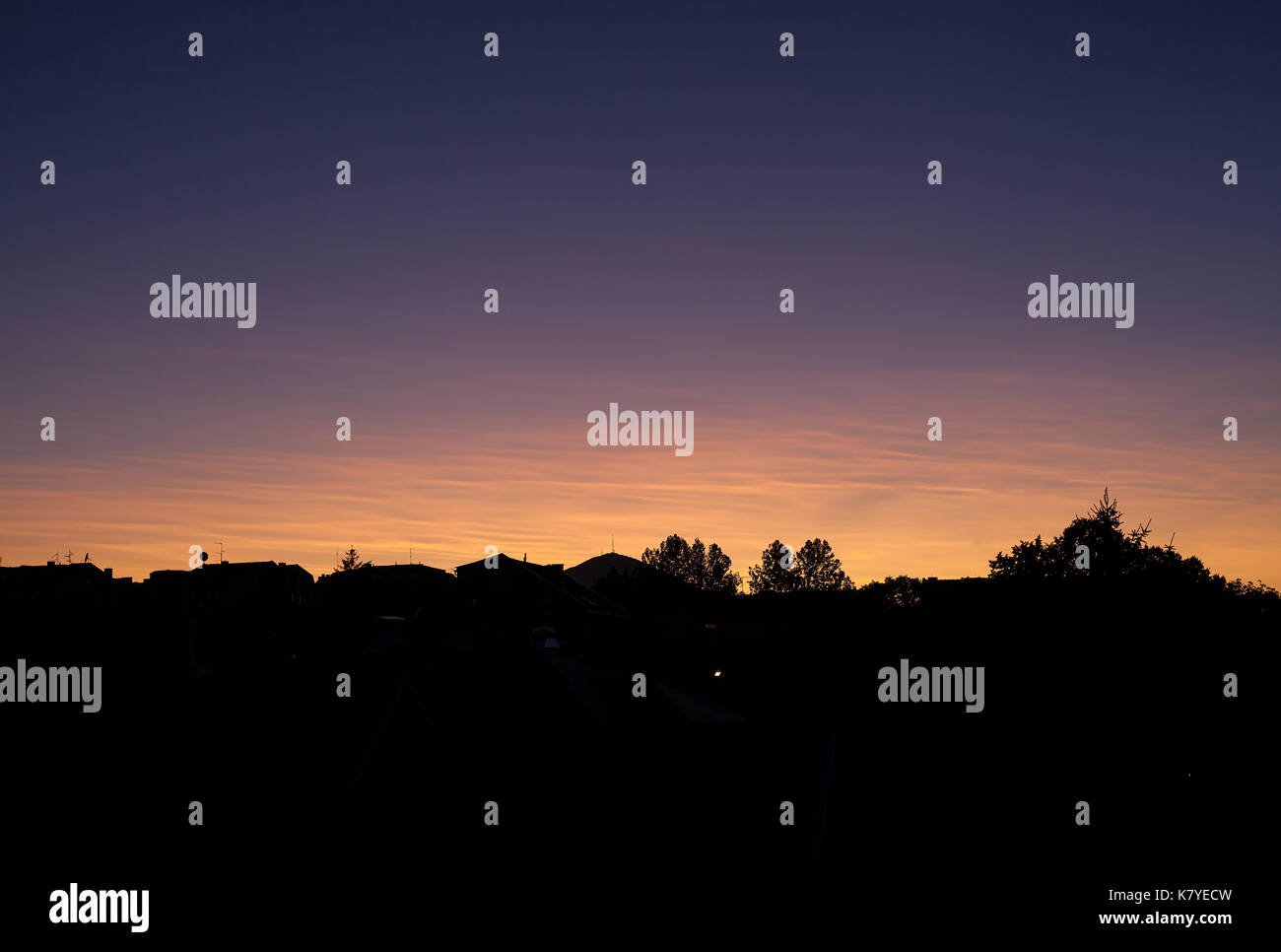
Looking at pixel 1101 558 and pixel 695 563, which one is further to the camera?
pixel 695 563

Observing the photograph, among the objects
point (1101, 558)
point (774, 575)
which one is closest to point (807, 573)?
point (774, 575)

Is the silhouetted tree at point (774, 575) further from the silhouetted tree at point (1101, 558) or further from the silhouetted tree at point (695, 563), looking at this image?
the silhouetted tree at point (1101, 558)

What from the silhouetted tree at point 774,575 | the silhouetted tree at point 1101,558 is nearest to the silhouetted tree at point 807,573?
the silhouetted tree at point 774,575

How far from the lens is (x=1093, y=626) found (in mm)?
61750

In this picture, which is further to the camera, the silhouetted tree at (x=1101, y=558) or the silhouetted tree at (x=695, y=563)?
the silhouetted tree at (x=695, y=563)

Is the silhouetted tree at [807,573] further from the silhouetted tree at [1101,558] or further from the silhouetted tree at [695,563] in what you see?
the silhouetted tree at [1101,558]

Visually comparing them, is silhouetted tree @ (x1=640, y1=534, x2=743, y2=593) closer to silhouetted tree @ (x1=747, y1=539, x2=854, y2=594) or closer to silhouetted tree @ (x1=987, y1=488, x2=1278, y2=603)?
silhouetted tree @ (x1=747, y1=539, x2=854, y2=594)

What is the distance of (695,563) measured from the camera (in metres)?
184

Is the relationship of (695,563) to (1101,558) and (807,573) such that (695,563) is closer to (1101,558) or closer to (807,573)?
(807,573)

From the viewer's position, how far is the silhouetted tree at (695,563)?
183 meters
